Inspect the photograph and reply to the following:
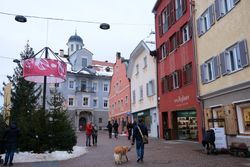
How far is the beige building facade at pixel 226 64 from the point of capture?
15109mm

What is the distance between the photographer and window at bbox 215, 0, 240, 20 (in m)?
16.6

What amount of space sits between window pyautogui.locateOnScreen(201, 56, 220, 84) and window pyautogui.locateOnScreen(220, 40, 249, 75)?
806 mm

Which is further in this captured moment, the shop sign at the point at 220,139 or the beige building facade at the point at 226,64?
the shop sign at the point at 220,139

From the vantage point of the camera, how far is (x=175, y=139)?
2591 cm

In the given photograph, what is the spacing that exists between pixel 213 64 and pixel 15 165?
41.9 feet

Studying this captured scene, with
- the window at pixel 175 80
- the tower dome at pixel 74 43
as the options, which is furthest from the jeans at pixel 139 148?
the tower dome at pixel 74 43

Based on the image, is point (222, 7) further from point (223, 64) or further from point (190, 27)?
point (190, 27)

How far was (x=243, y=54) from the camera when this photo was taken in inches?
588

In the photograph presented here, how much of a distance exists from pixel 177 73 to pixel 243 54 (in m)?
10.5

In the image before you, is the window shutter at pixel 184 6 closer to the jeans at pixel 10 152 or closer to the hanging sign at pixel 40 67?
the hanging sign at pixel 40 67

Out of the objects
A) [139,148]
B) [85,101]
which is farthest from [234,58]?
[85,101]

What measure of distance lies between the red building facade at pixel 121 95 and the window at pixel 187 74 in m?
18.1

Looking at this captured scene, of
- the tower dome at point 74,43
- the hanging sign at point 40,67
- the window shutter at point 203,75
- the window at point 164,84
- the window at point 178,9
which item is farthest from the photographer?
Result: the tower dome at point 74,43

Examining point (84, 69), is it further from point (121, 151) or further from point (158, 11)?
point (121, 151)
